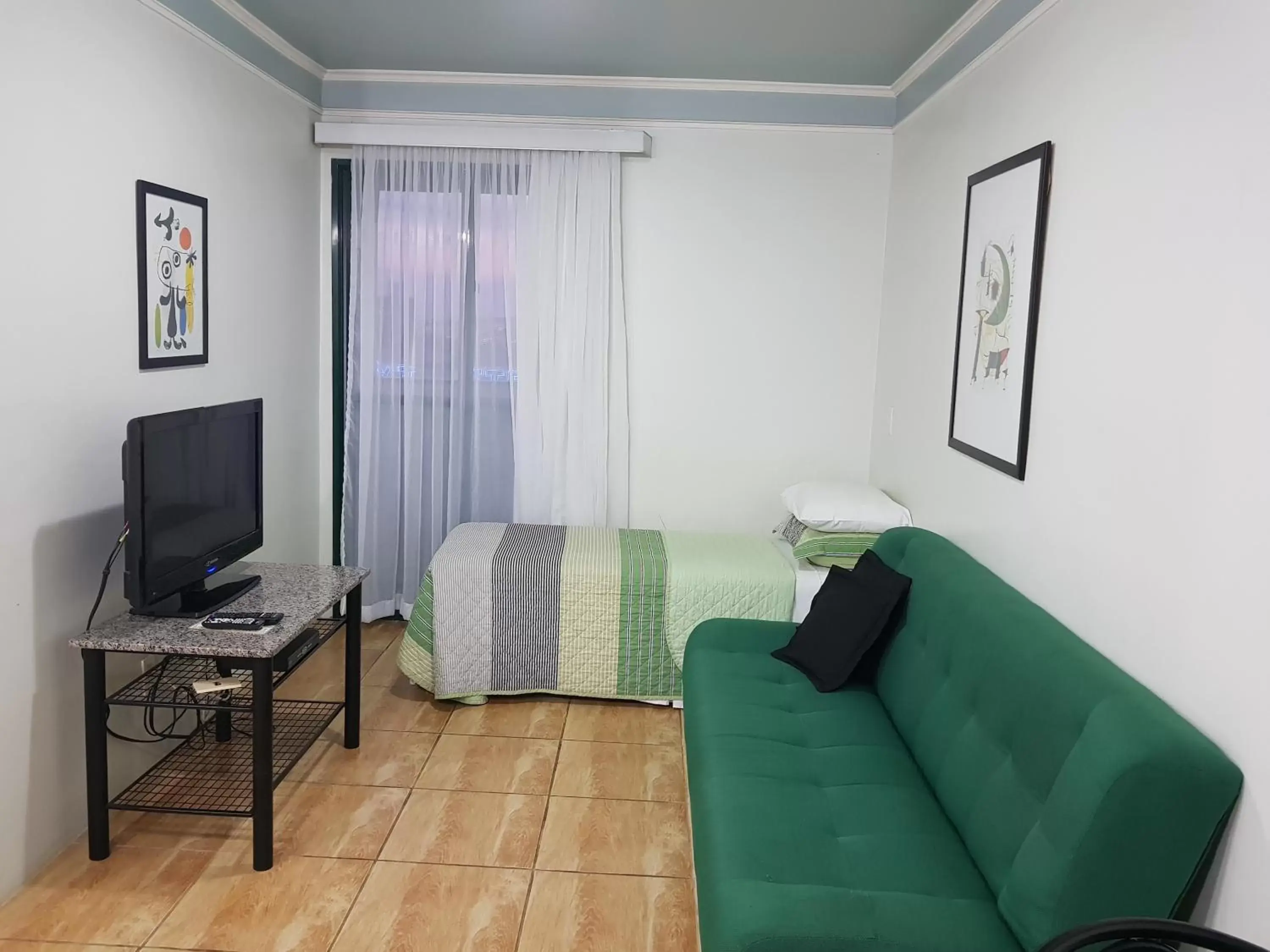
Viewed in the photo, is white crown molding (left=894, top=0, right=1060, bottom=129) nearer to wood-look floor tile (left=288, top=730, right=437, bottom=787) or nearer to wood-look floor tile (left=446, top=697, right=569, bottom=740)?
wood-look floor tile (left=446, top=697, right=569, bottom=740)

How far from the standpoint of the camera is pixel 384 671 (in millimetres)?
4121

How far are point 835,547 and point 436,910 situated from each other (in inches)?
77.6

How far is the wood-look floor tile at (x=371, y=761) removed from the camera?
3174 mm

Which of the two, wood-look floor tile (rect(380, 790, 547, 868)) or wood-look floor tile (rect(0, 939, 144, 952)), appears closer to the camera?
wood-look floor tile (rect(0, 939, 144, 952))

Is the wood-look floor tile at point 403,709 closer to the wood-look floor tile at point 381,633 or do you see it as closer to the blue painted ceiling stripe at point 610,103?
the wood-look floor tile at point 381,633

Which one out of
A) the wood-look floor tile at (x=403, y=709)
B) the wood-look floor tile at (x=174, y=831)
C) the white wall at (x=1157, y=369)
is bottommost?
the wood-look floor tile at (x=174, y=831)

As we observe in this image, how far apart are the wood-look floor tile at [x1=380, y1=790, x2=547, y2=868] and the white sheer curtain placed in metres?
1.70

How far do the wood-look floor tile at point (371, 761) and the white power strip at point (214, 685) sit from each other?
0.55 m

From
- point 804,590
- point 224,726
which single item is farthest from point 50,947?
point 804,590

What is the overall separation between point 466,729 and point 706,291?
2.21 meters

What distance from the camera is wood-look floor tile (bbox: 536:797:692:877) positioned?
2.71m

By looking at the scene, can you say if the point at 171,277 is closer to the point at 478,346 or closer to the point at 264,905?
the point at 478,346

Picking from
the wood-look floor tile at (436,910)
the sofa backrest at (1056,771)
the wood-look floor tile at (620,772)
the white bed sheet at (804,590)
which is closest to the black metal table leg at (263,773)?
the wood-look floor tile at (436,910)

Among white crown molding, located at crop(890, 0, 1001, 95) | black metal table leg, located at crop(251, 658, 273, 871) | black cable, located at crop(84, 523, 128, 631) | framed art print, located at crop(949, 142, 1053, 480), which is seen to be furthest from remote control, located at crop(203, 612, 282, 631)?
white crown molding, located at crop(890, 0, 1001, 95)
